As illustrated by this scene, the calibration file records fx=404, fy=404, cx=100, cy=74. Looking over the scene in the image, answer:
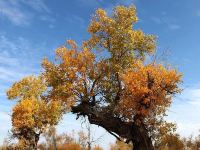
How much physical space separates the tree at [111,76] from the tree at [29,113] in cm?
2105

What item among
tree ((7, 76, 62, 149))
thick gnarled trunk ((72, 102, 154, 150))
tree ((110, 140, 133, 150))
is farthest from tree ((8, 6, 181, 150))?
tree ((110, 140, 133, 150))

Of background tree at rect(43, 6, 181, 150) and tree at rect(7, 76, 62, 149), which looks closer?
background tree at rect(43, 6, 181, 150)

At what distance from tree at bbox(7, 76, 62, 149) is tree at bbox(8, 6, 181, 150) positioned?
21.0 m

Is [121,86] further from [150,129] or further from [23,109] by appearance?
[23,109]

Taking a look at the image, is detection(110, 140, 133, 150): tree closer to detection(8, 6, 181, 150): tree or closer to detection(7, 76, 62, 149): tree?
detection(7, 76, 62, 149): tree

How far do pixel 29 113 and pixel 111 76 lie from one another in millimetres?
25139

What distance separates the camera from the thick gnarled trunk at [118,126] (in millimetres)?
38969

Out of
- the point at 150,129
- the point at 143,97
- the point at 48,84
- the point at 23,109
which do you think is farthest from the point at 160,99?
the point at 23,109

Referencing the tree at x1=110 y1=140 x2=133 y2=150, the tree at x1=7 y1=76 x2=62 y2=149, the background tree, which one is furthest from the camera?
the tree at x1=110 y1=140 x2=133 y2=150

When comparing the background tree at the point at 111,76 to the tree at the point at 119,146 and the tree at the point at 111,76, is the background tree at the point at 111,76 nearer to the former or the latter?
the tree at the point at 111,76

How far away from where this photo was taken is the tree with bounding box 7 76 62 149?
6281 cm

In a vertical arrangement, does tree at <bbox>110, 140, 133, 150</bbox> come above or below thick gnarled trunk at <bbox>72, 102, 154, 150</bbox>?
above

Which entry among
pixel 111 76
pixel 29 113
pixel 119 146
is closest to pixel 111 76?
pixel 111 76

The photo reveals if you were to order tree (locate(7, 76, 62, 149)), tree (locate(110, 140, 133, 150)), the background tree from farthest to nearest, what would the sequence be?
tree (locate(110, 140, 133, 150))
tree (locate(7, 76, 62, 149))
the background tree
